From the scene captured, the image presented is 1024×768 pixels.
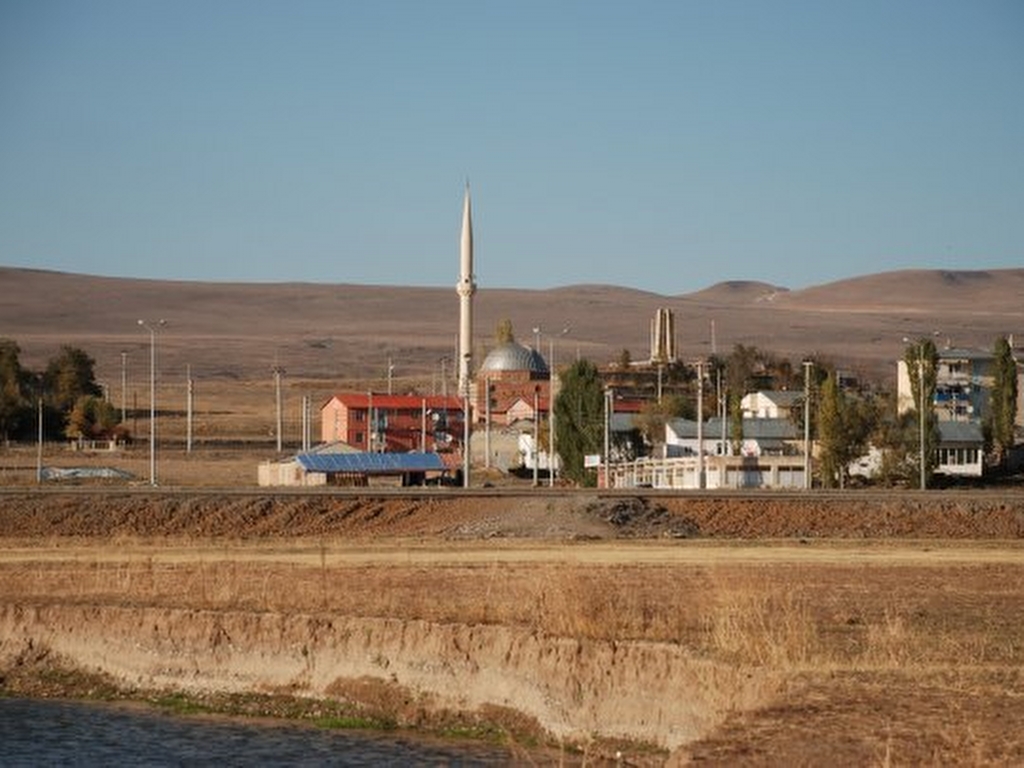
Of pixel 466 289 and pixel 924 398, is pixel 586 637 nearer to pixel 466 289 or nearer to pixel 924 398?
pixel 924 398

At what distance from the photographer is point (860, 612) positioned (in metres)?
28.6

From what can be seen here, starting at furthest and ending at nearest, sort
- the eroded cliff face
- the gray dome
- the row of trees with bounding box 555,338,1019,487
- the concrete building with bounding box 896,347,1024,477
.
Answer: the gray dome → the concrete building with bounding box 896,347,1024,477 → the row of trees with bounding box 555,338,1019,487 → the eroded cliff face

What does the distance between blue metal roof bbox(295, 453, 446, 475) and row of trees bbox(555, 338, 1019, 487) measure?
8.58 m

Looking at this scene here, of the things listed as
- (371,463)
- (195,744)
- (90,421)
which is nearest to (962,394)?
(371,463)

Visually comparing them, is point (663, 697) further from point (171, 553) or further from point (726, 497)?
point (726, 497)

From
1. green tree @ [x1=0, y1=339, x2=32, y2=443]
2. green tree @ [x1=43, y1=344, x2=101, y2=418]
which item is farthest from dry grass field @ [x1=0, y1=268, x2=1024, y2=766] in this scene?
green tree @ [x1=43, y1=344, x2=101, y2=418]

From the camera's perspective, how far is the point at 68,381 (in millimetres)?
135000

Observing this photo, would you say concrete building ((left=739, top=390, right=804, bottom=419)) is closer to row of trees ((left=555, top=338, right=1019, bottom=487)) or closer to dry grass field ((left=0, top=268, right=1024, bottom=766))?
row of trees ((left=555, top=338, right=1019, bottom=487))

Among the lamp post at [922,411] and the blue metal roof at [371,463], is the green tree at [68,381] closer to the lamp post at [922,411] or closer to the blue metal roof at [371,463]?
the blue metal roof at [371,463]

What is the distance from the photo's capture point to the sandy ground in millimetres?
18641

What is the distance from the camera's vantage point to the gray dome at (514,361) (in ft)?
498

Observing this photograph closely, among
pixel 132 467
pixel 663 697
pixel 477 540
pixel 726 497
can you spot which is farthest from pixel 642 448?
pixel 663 697

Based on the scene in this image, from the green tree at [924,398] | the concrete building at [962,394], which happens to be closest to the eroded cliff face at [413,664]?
the green tree at [924,398]

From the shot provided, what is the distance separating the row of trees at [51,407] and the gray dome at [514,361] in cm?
3223
